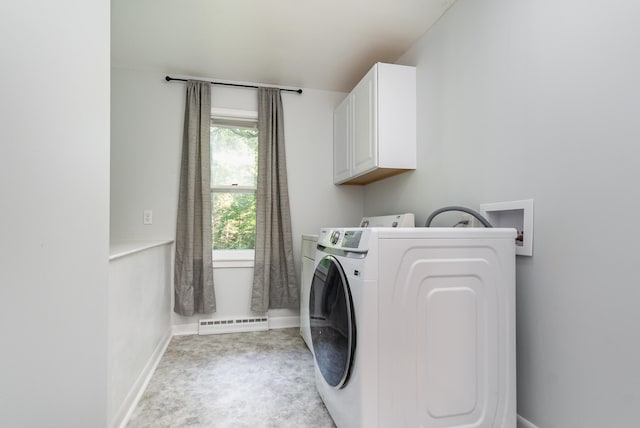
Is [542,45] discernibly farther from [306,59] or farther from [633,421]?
[306,59]

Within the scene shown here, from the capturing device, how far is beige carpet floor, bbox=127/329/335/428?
4.94ft

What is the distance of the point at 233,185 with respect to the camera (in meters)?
2.97

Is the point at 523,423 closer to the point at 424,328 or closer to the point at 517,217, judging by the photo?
the point at 424,328

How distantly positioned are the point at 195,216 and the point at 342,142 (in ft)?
4.98

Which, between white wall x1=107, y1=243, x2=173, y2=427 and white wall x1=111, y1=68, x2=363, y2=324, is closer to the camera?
white wall x1=107, y1=243, x2=173, y2=427

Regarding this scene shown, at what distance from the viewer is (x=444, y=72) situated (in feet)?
6.42

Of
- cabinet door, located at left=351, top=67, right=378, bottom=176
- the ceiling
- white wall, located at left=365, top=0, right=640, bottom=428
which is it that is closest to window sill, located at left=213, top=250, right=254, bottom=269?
cabinet door, located at left=351, top=67, right=378, bottom=176

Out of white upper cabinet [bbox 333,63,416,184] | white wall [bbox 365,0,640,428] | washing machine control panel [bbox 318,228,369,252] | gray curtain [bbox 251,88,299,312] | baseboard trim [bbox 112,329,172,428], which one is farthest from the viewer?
gray curtain [bbox 251,88,299,312]

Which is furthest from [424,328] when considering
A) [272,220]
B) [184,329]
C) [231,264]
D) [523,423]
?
[184,329]

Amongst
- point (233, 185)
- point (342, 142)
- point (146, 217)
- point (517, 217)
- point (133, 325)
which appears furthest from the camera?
point (233, 185)

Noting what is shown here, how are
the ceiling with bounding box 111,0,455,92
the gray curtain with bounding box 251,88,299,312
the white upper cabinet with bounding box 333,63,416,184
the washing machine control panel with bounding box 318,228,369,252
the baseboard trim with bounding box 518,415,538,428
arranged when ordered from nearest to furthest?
the washing machine control panel with bounding box 318,228,369,252 → the baseboard trim with bounding box 518,415,538,428 → the ceiling with bounding box 111,0,455,92 → the white upper cabinet with bounding box 333,63,416,184 → the gray curtain with bounding box 251,88,299,312

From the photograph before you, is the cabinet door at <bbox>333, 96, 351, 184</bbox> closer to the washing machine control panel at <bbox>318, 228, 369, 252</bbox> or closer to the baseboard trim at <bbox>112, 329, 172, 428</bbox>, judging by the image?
the washing machine control panel at <bbox>318, 228, 369, 252</bbox>

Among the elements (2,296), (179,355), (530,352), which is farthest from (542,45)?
(179,355)

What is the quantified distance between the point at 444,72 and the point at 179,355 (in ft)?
8.97
